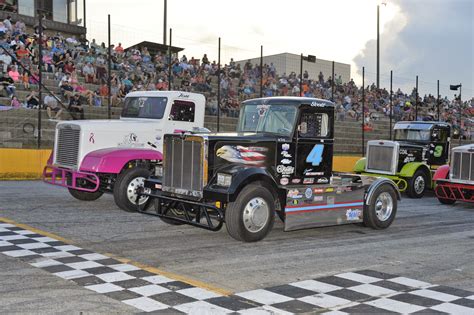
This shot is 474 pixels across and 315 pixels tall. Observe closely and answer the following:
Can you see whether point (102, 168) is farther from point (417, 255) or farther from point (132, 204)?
point (417, 255)

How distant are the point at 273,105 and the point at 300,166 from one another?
1.15m

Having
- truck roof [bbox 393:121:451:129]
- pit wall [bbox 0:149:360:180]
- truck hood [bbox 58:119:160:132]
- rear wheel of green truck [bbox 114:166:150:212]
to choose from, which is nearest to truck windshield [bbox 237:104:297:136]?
rear wheel of green truck [bbox 114:166:150:212]

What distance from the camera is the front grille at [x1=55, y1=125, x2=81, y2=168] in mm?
11109

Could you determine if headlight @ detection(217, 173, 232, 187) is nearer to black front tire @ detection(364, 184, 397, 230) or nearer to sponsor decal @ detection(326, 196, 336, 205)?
sponsor decal @ detection(326, 196, 336, 205)

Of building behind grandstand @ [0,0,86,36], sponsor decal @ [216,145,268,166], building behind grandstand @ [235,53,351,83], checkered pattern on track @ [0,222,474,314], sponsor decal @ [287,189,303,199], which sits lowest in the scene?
checkered pattern on track @ [0,222,474,314]

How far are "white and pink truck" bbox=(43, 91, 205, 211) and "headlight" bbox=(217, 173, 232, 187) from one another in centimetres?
233

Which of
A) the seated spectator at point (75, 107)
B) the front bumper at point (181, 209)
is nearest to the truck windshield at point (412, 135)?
the front bumper at point (181, 209)

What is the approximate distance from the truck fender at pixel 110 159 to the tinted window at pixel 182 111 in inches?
52.2

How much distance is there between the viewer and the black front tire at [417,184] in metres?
16.2

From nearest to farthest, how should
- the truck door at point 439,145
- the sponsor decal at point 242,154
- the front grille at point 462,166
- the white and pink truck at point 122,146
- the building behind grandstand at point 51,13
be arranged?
the sponsor decal at point 242,154 → the white and pink truck at point 122,146 → the front grille at point 462,166 → the truck door at point 439,145 → the building behind grandstand at point 51,13

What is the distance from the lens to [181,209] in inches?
350

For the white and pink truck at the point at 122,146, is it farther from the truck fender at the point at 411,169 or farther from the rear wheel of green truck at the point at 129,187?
the truck fender at the point at 411,169

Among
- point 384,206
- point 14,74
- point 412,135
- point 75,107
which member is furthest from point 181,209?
point 14,74

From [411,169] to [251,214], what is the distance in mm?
9439
